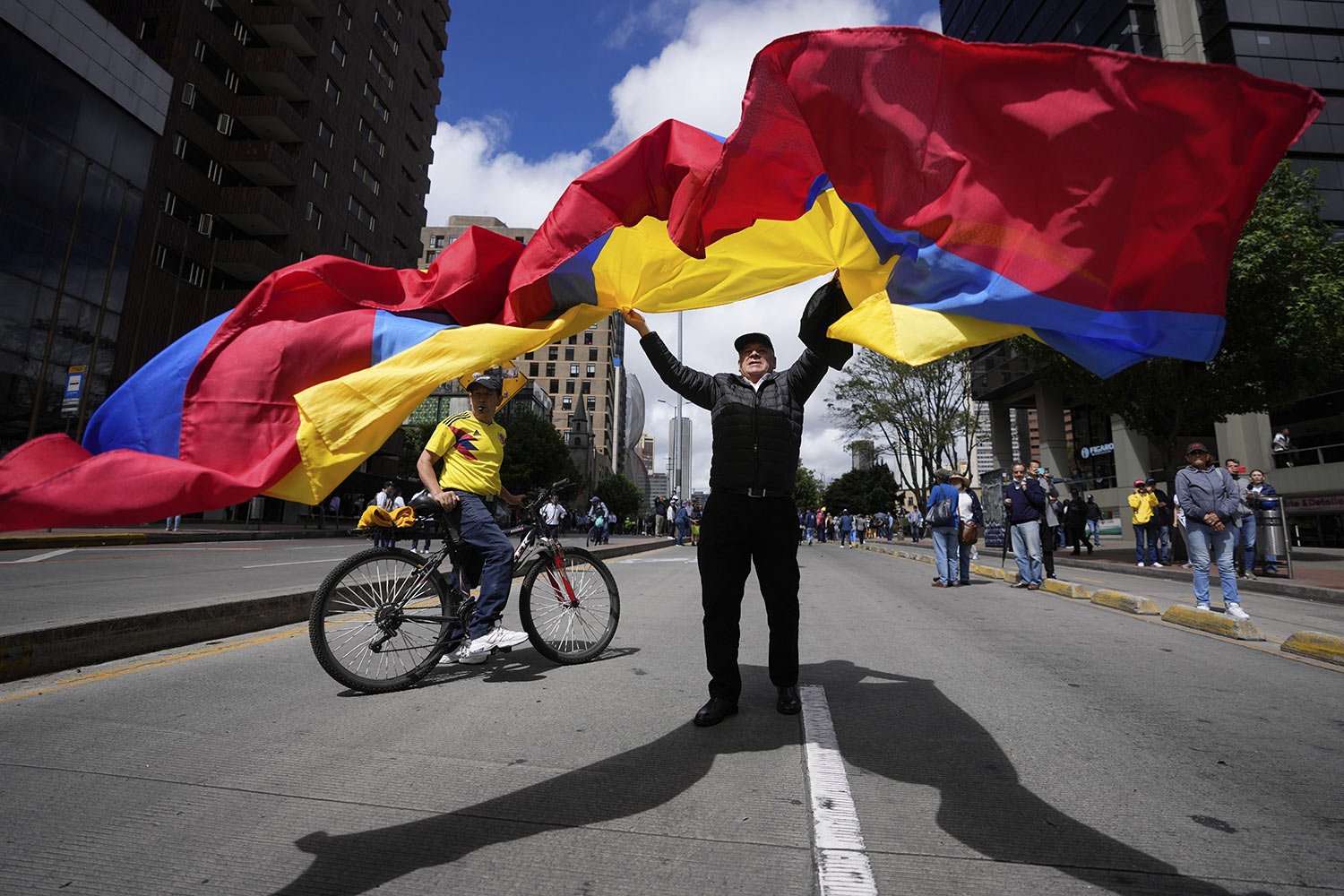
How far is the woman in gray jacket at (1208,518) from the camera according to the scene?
7.35 m

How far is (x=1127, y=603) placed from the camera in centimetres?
800

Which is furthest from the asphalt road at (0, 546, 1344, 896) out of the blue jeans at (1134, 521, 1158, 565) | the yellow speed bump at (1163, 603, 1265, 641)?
the blue jeans at (1134, 521, 1158, 565)

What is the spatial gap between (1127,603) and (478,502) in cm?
756

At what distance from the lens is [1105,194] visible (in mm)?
2385

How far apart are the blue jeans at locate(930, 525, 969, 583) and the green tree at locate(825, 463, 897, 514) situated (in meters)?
69.2

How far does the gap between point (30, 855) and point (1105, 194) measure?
3977 mm

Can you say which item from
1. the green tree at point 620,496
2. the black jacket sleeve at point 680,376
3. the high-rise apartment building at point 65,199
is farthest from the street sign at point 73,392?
the green tree at point 620,496

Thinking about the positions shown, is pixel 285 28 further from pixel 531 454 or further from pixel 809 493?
pixel 809 493

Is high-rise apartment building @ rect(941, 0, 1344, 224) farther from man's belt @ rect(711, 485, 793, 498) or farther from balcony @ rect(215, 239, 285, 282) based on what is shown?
balcony @ rect(215, 239, 285, 282)

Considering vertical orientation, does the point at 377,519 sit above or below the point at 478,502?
below

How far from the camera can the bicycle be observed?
3.94 metres

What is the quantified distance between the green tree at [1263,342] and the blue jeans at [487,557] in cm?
1275

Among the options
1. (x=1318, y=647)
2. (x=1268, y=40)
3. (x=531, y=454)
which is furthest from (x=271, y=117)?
(x=1268, y=40)

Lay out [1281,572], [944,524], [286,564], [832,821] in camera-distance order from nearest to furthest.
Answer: [832,821] < [944,524] < [286,564] < [1281,572]
